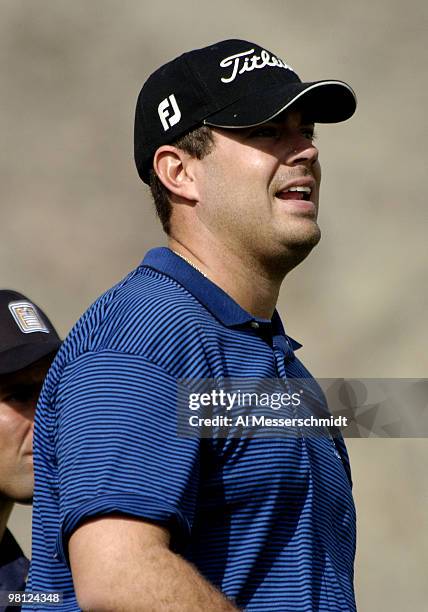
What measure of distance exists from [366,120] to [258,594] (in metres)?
7.25

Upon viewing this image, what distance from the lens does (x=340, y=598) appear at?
230 cm

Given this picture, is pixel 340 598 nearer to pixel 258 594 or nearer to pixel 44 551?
pixel 258 594

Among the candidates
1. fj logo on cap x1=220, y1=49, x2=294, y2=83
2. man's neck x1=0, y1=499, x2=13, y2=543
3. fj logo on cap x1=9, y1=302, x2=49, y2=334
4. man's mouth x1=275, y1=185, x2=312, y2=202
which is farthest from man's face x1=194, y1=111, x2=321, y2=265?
man's neck x1=0, y1=499, x2=13, y2=543

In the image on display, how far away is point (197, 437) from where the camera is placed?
85.4 inches

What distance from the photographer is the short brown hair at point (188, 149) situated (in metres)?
2.76

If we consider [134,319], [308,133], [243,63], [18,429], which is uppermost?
[243,63]

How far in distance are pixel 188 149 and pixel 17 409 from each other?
78 cm

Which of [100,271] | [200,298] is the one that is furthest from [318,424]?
[100,271]

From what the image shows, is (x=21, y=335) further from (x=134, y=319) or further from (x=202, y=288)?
(x=134, y=319)

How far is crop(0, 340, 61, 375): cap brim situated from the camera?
123 inches

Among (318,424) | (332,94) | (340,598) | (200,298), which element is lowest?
(340,598)

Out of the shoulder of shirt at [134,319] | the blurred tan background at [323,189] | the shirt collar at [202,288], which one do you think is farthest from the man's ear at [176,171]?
the blurred tan background at [323,189]

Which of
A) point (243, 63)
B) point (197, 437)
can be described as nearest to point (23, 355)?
point (243, 63)

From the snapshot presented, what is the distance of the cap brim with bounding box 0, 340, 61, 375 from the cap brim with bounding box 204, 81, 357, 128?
725 millimetres
